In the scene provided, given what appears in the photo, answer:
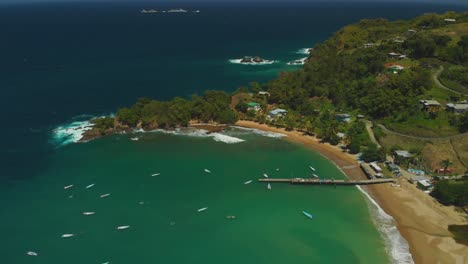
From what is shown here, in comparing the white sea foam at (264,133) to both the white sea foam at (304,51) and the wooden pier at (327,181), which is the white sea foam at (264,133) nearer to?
the wooden pier at (327,181)

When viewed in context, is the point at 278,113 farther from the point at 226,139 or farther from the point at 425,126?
the point at 425,126

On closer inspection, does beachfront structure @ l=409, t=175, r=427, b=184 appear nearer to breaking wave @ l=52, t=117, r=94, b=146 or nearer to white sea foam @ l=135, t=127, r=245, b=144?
white sea foam @ l=135, t=127, r=245, b=144

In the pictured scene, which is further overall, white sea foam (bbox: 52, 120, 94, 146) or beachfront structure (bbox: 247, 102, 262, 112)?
beachfront structure (bbox: 247, 102, 262, 112)

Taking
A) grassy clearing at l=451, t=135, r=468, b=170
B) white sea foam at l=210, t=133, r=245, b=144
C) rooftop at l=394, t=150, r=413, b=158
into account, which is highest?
grassy clearing at l=451, t=135, r=468, b=170

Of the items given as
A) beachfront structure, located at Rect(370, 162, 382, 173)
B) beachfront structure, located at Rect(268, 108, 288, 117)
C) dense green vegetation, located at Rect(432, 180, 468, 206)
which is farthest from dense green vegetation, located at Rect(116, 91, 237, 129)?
dense green vegetation, located at Rect(432, 180, 468, 206)

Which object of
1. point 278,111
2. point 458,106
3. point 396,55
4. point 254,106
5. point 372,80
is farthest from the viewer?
point 396,55

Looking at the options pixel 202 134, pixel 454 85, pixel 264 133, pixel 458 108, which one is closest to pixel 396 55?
pixel 454 85
